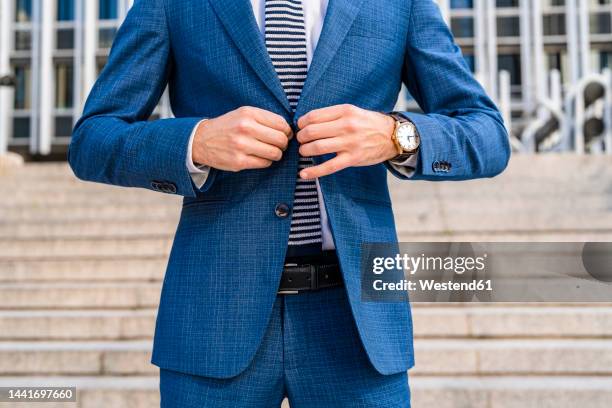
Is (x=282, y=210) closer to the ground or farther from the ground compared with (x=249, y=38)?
closer to the ground

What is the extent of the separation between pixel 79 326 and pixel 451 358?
2335 mm

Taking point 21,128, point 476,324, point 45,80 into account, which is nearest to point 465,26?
point 45,80

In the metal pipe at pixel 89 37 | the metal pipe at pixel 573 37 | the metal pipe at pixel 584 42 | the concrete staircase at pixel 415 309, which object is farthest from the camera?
the metal pipe at pixel 584 42

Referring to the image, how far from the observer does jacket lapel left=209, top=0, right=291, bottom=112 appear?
1198 millimetres

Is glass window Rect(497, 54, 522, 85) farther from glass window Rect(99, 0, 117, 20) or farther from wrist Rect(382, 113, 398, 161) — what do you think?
wrist Rect(382, 113, 398, 161)

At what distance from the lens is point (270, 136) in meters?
1.07

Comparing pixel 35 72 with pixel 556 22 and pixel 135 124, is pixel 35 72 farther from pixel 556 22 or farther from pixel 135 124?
pixel 135 124

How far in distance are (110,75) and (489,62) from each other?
68.4ft

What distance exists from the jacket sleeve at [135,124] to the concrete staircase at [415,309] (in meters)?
2.60

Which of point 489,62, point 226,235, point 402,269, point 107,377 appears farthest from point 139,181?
point 489,62

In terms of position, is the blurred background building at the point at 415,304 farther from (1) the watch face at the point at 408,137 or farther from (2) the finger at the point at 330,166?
(2) the finger at the point at 330,166

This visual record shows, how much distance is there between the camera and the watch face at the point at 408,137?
113cm

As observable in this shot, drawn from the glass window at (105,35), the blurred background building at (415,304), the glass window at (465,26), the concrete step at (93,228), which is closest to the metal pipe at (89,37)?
the glass window at (105,35)

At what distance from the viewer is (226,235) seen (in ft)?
3.95
